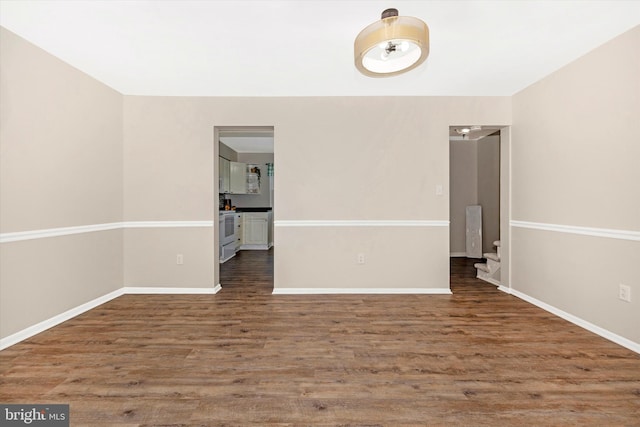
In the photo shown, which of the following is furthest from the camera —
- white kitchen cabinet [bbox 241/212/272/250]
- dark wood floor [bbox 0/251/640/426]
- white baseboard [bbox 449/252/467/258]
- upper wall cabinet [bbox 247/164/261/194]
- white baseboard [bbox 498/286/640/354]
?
upper wall cabinet [bbox 247/164/261/194]

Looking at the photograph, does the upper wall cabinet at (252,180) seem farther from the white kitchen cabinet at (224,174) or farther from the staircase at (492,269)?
the staircase at (492,269)

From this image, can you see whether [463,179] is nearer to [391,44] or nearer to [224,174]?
[391,44]

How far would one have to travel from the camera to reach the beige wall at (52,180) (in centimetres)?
235

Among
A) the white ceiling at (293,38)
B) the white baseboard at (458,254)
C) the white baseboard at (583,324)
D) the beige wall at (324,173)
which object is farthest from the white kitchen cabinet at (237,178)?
the white baseboard at (583,324)

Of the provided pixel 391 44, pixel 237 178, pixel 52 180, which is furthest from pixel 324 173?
pixel 237 178

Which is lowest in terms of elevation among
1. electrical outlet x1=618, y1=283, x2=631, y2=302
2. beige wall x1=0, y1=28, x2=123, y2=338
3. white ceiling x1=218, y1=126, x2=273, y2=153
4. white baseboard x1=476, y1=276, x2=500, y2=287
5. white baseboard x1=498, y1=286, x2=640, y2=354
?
white baseboard x1=498, y1=286, x2=640, y2=354

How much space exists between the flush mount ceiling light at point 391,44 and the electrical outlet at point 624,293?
2.41 metres

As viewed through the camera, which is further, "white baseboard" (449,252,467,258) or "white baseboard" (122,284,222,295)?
"white baseboard" (449,252,467,258)

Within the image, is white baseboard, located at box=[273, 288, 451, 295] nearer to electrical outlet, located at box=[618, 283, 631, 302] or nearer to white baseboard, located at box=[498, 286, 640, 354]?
white baseboard, located at box=[498, 286, 640, 354]

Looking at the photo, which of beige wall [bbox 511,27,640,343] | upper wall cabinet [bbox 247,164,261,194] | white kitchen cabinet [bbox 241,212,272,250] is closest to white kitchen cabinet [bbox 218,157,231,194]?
upper wall cabinet [bbox 247,164,261,194]

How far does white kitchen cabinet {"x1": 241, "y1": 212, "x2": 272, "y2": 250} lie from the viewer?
→ 284 inches

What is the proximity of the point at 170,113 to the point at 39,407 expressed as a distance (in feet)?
10.1

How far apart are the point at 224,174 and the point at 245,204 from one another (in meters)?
1.49

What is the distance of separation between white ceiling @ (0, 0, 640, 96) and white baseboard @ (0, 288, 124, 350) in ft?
7.86
